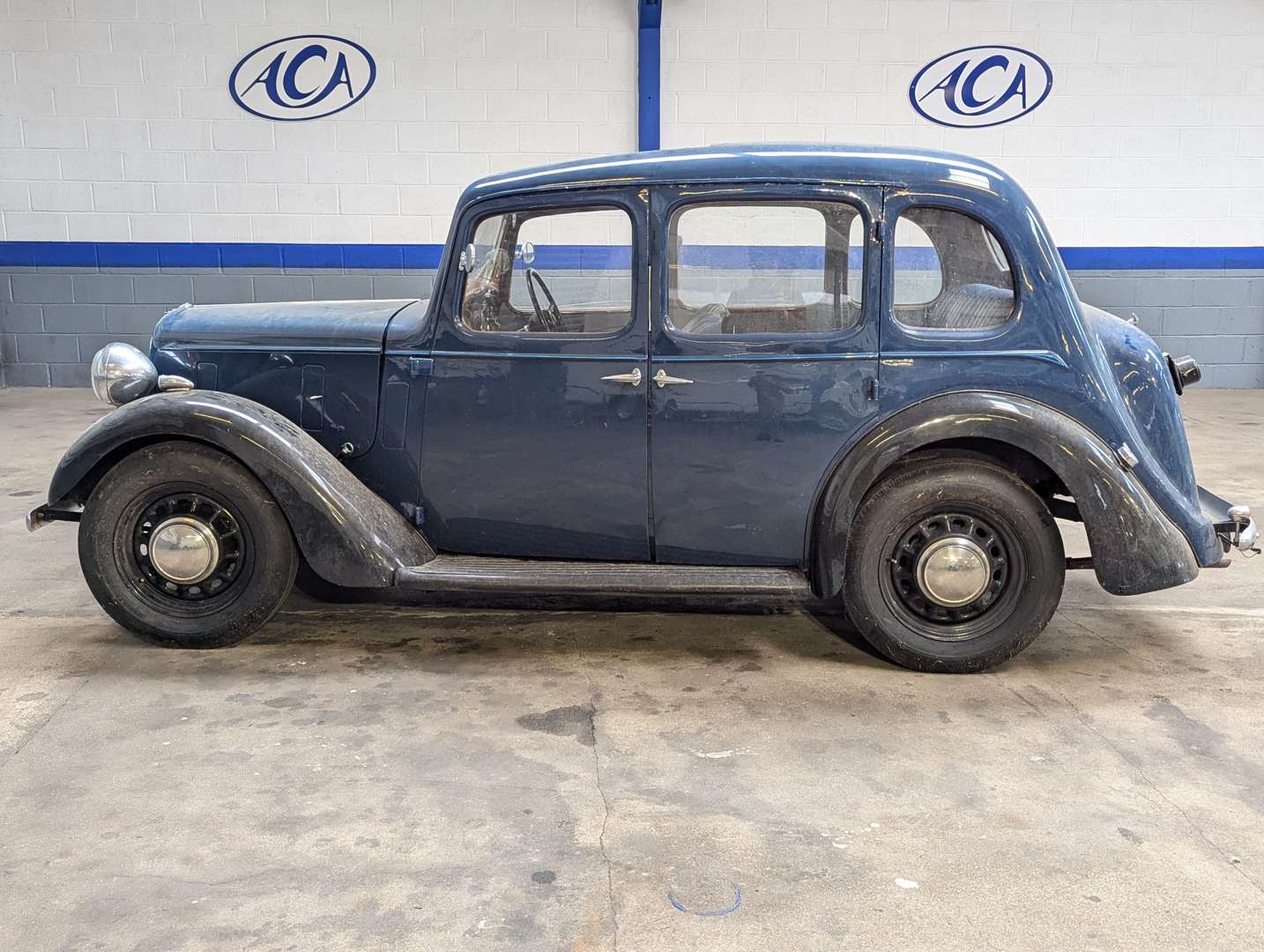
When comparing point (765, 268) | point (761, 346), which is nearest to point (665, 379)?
point (761, 346)

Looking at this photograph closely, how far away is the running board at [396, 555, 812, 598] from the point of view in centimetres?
388

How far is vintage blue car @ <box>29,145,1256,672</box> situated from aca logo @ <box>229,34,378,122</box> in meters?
6.23

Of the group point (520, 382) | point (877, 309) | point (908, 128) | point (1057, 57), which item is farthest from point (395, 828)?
point (1057, 57)

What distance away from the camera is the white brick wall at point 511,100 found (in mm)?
9500

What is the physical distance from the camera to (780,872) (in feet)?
8.84

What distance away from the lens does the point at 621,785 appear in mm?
3105

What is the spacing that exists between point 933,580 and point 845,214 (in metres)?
1.31

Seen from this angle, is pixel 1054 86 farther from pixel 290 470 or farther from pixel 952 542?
pixel 290 470

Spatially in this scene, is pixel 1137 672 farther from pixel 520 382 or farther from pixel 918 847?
pixel 520 382

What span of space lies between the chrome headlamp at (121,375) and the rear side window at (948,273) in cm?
282

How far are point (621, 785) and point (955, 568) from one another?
144 cm

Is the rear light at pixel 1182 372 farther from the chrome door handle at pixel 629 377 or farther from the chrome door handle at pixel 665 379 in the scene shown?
the chrome door handle at pixel 629 377

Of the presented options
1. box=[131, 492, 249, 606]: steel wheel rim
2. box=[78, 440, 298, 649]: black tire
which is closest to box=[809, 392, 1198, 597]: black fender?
box=[78, 440, 298, 649]: black tire

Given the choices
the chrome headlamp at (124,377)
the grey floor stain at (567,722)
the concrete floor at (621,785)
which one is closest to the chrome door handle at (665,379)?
the concrete floor at (621,785)
